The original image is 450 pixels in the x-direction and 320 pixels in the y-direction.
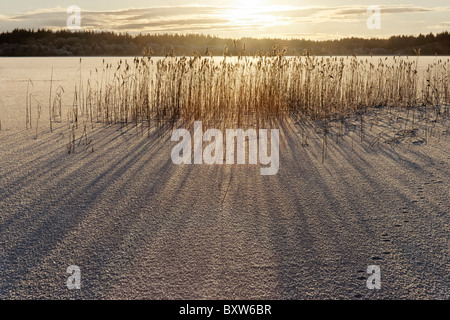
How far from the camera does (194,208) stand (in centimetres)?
215

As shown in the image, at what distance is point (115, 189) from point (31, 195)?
1.54 ft

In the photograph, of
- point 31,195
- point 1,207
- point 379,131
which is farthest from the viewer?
point 379,131

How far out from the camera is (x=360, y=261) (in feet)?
5.16

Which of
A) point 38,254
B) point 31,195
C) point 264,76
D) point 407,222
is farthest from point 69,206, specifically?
point 264,76

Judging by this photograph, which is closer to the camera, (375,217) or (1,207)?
(375,217)

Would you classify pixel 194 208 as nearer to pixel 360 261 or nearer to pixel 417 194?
pixel 360 261

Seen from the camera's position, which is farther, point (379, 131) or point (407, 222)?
point (379, 131)

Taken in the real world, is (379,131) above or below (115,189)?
above

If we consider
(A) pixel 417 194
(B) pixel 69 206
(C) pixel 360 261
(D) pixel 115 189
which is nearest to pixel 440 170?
(A) pixel 417 194

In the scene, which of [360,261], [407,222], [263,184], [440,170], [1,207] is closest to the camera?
[360,261]

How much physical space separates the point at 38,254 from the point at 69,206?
54cm
